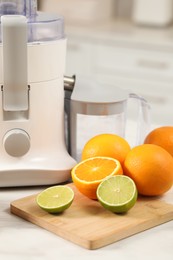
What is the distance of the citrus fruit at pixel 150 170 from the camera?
4.44 ft

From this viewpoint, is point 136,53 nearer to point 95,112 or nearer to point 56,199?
point 95,112

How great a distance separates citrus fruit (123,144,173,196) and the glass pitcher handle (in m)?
0.23

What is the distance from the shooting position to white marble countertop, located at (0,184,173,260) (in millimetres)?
1154

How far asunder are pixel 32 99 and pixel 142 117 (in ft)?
1.00

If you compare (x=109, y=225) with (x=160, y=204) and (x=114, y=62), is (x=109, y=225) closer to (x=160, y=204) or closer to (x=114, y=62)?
(x=160, y=204)

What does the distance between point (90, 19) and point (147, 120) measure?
90.2 inches

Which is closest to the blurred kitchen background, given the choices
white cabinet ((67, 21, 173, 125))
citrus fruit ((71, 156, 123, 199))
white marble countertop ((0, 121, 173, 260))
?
white cabinet ((67, 21, 173, 125))

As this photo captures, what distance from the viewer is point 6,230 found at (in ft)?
4.09

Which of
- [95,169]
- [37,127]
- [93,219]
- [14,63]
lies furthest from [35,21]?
[93,219]

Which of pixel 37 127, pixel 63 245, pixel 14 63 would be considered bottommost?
pixel 63 245

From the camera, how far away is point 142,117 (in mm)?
1609

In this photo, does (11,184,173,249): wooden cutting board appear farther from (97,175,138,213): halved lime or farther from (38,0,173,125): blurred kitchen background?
(38,0,173,125): blurred kitchen background

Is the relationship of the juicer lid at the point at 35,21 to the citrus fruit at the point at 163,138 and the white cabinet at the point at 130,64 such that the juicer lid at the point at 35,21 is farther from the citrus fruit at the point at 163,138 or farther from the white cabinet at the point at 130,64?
the white cabinet at the point at 130,64

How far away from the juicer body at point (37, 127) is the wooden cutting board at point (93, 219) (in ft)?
0.32
